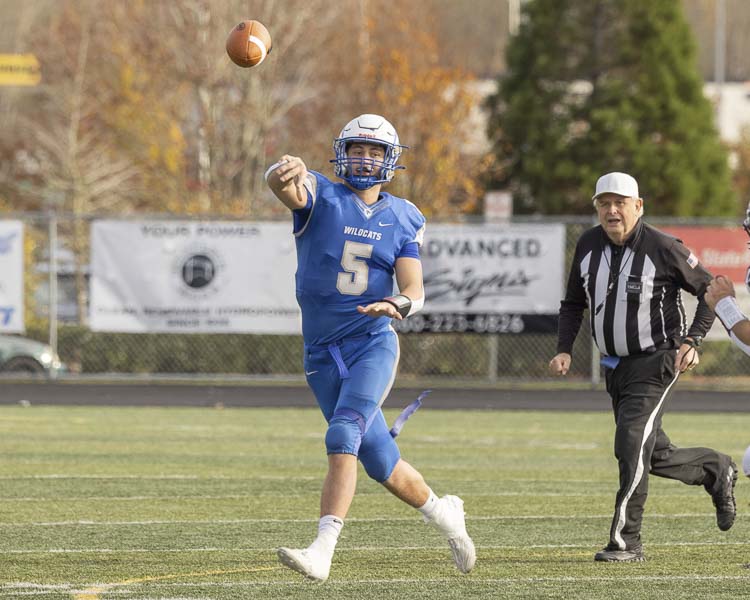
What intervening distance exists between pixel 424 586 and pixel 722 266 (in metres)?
13.0

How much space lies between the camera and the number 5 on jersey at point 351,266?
645cm

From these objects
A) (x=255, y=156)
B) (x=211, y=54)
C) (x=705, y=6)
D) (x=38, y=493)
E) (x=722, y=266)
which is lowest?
(x=38, y=493)

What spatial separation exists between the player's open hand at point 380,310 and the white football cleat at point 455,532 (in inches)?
39.4

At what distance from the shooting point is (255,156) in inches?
1042

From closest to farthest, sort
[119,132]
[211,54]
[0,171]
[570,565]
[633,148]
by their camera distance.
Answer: [570,565], [633,148], [211,54], [119,132], [0,171]

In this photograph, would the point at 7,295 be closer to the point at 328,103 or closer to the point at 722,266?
the point at 722,266

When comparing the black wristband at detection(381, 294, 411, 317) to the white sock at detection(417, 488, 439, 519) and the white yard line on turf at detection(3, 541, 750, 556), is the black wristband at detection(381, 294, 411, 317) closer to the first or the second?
the white sock at detection(417, 488, 439, 519)

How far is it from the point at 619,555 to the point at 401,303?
6.08 ft

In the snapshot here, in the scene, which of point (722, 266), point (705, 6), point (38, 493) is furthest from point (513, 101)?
point (705, 6)

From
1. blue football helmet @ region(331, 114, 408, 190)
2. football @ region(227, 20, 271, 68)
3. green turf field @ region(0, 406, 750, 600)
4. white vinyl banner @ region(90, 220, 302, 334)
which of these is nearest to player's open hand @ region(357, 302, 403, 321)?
blue football helmet @ region(331, 114, 408, 190)

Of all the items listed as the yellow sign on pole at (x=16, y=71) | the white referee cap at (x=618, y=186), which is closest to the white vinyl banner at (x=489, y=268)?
the white referee cap at (x=618, y=186)

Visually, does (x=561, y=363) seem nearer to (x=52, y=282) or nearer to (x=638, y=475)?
(x=638, y=475)

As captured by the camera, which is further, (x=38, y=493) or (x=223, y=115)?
(x=223, y=115)

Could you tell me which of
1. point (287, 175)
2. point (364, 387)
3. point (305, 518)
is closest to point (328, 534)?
point (364, 387)
